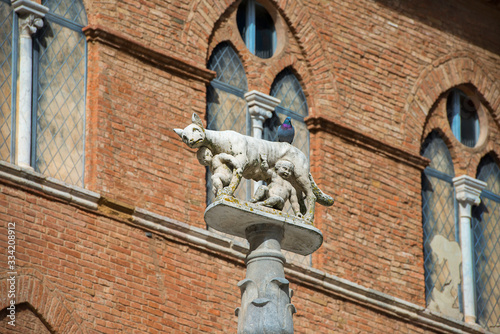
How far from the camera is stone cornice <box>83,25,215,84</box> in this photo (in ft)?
48.8

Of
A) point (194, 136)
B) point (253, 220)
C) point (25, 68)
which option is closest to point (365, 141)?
point (25, 68)

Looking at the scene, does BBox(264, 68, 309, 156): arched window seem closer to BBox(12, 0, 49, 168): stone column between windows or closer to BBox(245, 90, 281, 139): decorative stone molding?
BBox(245, 90, 281, 139): decorative stone molding

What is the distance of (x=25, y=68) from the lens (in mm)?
14312

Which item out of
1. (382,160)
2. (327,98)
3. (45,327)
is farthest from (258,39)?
(45,327)

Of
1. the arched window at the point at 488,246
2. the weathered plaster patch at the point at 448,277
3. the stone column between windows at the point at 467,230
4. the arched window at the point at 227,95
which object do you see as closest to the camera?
the arched window at the point at 227,95

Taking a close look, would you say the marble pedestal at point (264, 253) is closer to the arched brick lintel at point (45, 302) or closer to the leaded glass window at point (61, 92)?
the arched brick lintel at point (45, 302)

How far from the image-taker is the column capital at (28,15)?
1446 centimetres

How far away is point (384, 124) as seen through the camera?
57.2ft

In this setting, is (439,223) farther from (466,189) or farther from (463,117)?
(463,117)

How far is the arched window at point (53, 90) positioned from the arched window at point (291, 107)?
112 inches

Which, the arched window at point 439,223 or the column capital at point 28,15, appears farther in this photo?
the arched window at point 439,223

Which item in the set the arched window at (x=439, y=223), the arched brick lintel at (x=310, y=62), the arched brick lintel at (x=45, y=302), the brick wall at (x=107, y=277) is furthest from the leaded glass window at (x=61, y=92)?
the arched window at (x=439, y=223)

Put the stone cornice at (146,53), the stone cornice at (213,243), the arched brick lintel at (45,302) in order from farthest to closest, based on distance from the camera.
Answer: the stone cornice at (146,53), the stone cornice at (213,243), the arched brick lintel at (45,302)

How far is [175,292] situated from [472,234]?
17.8 ft
